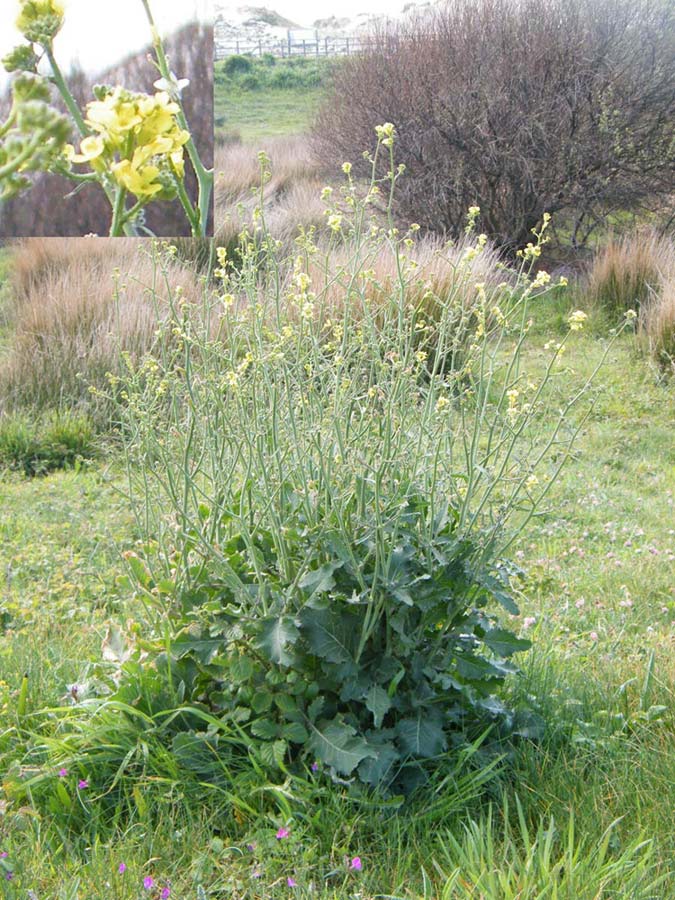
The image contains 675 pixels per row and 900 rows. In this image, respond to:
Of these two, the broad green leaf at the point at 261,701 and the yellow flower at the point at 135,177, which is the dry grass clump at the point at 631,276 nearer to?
the broad green leaf at the point at 261,701

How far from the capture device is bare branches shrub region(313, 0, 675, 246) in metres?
8.12

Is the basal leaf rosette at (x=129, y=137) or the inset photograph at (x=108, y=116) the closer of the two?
the inset photograph at (x=108, y=116)

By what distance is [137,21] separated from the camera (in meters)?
3.87

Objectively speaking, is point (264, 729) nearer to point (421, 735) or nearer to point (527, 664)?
point (421, 735)

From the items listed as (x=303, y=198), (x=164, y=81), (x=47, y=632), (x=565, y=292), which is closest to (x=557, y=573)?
(x=47, y=632)

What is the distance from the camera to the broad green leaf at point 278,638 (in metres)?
1.61

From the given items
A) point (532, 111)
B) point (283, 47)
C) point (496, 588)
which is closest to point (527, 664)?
point (496, 588)

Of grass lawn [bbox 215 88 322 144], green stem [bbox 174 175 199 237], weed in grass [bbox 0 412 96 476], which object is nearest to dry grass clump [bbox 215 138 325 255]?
grass lawn [bbox 215 88 322 144]

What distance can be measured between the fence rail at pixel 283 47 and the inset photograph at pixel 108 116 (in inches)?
319

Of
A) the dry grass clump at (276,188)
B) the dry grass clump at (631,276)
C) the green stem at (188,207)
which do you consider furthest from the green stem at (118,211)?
the dry grass clump at (276,188)

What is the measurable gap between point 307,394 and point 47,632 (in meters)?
0.99

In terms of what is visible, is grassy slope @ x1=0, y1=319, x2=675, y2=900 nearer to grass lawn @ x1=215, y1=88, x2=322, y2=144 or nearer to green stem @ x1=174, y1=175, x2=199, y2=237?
green stem @ x1=174, y1=175, x2=199, y2=237

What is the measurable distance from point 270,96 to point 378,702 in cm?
1156

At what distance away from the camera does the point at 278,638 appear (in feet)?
5.30
